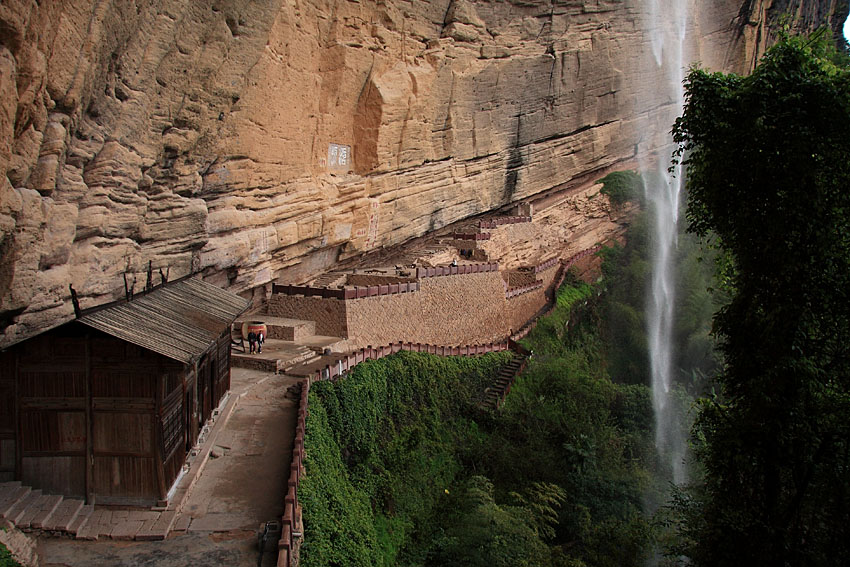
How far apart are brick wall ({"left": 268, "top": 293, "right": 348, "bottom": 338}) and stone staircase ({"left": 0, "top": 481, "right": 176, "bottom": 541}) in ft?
31.3

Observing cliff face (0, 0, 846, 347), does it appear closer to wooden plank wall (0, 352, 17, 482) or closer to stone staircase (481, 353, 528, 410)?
wooden plank wall (0, 352, 17, 482)

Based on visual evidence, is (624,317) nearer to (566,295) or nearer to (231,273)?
(566,295)

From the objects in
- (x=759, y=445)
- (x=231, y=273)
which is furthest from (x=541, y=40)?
(x=759, y=445)

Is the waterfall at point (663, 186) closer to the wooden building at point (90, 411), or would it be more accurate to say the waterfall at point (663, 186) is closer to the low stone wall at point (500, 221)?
the low stone wall at point (500, 221)

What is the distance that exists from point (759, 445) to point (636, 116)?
85.4ft

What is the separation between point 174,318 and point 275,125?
6976 mm

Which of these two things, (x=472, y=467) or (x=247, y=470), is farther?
(x=472, y=467)

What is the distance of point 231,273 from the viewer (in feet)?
52.7

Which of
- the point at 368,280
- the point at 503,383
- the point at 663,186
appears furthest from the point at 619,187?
the point at 368,280

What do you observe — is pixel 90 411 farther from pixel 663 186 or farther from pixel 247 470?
pixel 663 186

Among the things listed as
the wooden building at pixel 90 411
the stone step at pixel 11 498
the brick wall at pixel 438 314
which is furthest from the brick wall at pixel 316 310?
the stone step at pixel 11 498

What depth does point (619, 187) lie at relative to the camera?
32000 millimetres

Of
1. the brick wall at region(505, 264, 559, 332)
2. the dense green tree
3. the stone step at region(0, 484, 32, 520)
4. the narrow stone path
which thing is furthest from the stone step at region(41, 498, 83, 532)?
the brick wall at region(505, 264, 559, 332)

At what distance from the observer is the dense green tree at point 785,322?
8.53 m
